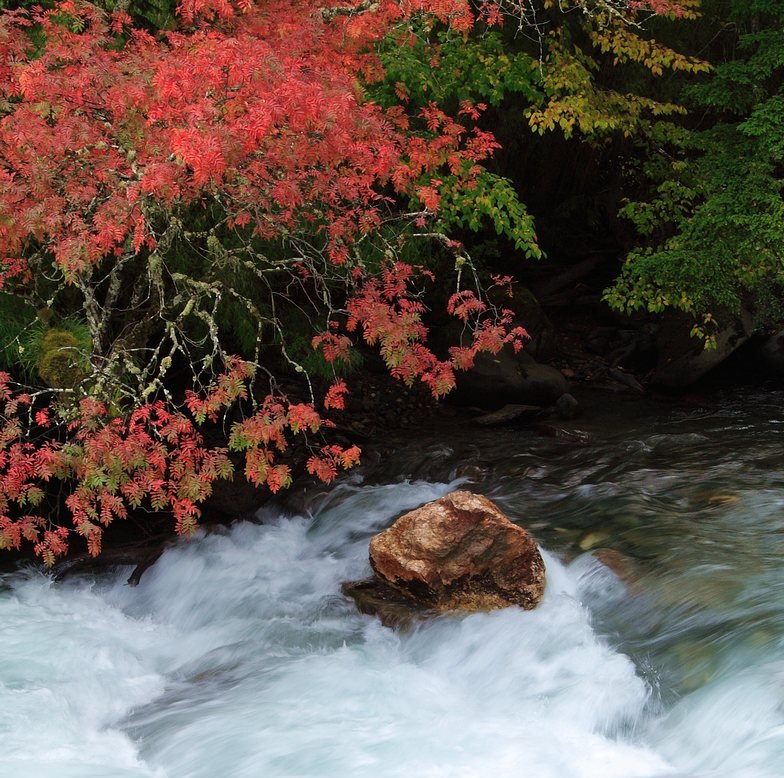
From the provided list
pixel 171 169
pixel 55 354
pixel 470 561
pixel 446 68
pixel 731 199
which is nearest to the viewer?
pixel 171 169

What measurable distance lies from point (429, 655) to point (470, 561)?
0.69m

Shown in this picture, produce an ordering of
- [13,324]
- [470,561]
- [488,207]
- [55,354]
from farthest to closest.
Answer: [488,207] → [13,324] → [55,354] → [470,561]

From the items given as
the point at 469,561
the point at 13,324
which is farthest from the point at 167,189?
the point at 469,561

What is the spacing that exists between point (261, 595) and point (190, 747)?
2.11m

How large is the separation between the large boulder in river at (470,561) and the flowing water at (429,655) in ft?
0.43

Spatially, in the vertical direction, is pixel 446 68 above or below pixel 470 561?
above

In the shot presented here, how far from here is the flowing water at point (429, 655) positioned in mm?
4891

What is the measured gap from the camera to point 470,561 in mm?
6117

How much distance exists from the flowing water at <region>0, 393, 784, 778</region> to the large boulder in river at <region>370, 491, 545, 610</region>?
132 mm

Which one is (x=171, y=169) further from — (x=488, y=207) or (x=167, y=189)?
(x=488, y=207)

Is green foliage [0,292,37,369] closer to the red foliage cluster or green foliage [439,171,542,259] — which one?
the red foliage cluster

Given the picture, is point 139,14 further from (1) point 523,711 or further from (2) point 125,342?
(1) point 523,711

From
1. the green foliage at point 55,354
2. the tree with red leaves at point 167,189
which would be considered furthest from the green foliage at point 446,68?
the green foliage at point 55,354

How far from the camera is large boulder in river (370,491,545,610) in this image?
612 centimetres
